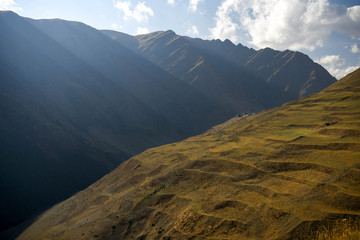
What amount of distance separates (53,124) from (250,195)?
110m

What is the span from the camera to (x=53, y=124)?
11544 cm

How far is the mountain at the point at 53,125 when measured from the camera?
311ft

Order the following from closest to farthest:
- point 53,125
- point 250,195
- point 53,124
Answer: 1. point 250,195
2. point 53,125
3. point 53,124

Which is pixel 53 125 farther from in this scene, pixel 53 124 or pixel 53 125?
pixel 53 124

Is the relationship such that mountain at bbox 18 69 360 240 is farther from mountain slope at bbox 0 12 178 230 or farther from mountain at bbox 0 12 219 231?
mountain at bbox 0 12 219 231

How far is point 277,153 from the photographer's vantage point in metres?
43.6

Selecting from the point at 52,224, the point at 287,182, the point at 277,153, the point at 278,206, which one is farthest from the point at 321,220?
the point at 52,224

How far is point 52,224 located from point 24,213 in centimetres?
4040

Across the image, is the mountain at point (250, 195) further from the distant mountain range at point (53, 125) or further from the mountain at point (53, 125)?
the mountain at point (53, 125)

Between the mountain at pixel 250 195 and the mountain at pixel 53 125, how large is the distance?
42591mm

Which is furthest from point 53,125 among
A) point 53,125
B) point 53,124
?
point 53,124

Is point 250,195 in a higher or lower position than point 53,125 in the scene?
lower

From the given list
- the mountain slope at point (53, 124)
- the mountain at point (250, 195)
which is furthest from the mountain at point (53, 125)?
the mountain at point (250, 195)

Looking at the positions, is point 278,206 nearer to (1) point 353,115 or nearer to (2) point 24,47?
(1) point 353,115
